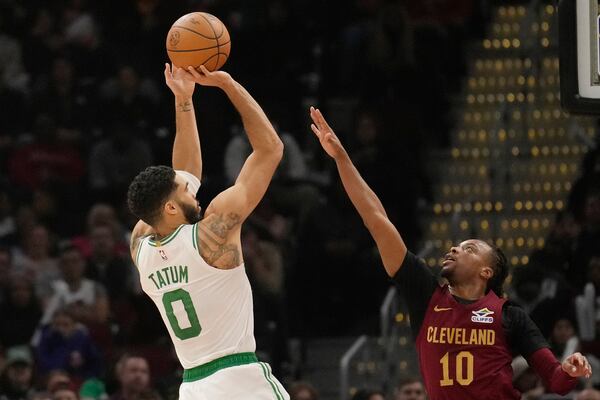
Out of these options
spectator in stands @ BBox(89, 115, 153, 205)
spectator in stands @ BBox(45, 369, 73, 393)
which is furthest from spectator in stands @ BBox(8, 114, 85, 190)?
spectator in stands @ BBox(45, 369, 73, 393)

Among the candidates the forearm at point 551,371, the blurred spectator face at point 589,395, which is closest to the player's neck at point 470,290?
the forearm at point 551,371

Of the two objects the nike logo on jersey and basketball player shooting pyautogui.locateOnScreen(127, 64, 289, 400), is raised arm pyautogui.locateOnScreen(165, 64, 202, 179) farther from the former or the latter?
the nike logo on jersey

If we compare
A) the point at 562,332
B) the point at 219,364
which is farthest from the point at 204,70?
the point at 562,332

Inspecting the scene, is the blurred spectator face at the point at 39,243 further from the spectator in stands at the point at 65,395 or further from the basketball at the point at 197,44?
the basketball at the point at 197,44

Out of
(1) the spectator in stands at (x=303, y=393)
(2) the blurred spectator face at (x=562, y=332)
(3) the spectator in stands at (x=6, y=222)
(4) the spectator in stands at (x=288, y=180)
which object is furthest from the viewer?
(3) the spectator in stands at (x=6, y=222)

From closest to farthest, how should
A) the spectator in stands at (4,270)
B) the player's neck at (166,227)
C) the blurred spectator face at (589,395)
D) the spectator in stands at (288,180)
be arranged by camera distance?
the player's neck at (166,227), the blurred spectator face at (589,395), the spectator in stands at (4,270), the spectator in stands at (288,180)

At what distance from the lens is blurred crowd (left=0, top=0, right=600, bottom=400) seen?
1300 cm

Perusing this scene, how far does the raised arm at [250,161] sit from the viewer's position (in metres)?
6.88

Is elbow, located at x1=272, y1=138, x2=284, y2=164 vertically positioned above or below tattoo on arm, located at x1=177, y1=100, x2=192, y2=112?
below

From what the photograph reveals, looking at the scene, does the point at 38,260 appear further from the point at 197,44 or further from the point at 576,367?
the point at 576,367

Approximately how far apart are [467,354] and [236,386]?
4.10 ft

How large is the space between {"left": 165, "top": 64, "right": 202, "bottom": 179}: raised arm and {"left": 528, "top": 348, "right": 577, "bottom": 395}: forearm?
2.02m

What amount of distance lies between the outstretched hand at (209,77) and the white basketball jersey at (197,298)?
741mm

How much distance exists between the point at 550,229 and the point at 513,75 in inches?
101
